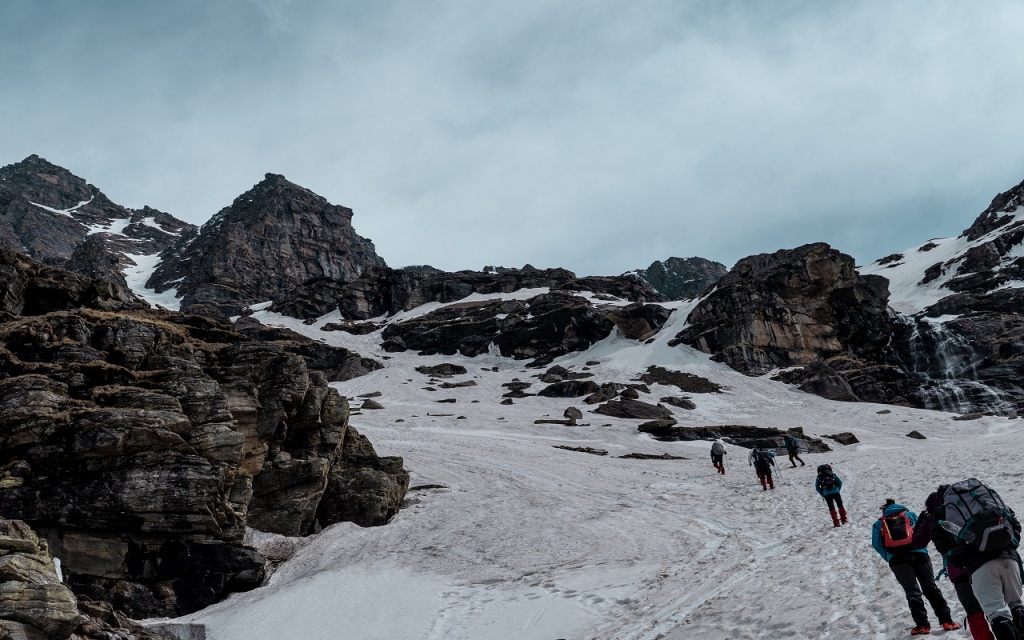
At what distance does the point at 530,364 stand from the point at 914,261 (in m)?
89.3

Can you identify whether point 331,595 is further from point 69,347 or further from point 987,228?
point 987,228

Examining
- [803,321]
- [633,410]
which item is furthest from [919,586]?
[803,321]

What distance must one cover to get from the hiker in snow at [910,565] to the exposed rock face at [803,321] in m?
63.5

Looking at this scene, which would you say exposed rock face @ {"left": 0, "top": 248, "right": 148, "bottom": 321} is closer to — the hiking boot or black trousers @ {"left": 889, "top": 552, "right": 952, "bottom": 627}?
black trousers @ {"left": 889, "top": 552, "right": 952, "bottom": 627}

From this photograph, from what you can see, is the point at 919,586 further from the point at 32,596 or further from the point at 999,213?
the point at 999,213

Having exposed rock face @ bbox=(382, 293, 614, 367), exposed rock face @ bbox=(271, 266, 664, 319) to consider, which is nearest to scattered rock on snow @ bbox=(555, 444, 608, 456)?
exposed rock face @ bbox=(382, 293, 614, 367)

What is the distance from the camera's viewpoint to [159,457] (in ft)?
50.7

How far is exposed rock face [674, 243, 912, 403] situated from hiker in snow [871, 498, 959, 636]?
63497 mm

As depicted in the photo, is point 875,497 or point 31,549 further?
point 875,497

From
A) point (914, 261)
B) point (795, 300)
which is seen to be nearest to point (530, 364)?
point (795, 300)

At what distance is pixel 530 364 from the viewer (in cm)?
8769

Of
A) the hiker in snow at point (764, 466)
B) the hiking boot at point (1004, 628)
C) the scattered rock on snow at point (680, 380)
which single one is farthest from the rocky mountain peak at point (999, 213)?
the hiking boot at point (1004, 628)

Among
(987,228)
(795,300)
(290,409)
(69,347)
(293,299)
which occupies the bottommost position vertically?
(290,409)

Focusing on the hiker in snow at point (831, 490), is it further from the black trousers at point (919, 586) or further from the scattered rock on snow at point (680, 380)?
the scattered rock on snow at point (680, 380)
